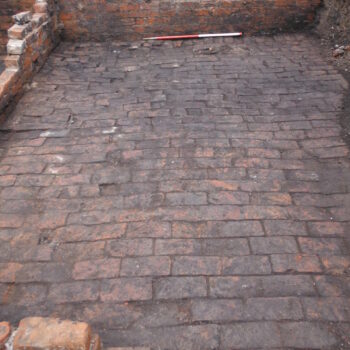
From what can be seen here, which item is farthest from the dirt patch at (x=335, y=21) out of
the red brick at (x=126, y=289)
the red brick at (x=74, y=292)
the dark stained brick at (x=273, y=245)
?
the red brick at (x=74, y=292)

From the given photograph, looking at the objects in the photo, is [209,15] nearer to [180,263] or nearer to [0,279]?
[180,263]

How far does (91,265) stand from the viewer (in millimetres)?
2799

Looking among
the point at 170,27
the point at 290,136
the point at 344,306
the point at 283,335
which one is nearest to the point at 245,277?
the point at 283,335

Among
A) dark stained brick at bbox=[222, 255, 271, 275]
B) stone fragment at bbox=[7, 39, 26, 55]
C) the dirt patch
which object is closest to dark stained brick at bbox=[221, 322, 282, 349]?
dark stained brick at bbox=[222, 255, 271, 275]

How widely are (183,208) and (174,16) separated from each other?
15.8 feet

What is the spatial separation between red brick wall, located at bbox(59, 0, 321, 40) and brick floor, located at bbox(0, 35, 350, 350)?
67.1 inches

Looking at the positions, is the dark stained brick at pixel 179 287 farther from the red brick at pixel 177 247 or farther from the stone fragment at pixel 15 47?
the stone fragment at pixel 15 47

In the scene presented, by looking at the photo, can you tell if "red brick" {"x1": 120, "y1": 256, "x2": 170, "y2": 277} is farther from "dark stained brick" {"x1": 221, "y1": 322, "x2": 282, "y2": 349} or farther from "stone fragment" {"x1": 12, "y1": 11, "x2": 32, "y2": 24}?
"stone fragment" {"x1": 12, "y1": 11, "x2": 32, "y2": 24}

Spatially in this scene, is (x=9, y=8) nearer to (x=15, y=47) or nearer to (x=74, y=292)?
(x=15, y=47)

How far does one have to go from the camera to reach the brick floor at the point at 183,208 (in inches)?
96.5

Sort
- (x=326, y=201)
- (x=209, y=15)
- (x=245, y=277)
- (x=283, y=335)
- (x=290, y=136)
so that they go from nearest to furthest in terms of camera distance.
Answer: (x=283, y=335) → (x=245, y=277) → (x=326, y=201) → (x=290, y=136) → (x=209, y=15)

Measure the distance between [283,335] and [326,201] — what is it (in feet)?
4.70

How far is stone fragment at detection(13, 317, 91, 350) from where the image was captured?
178 centimetres

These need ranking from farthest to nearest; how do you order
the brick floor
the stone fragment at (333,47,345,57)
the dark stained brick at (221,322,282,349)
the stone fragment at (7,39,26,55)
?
the stone fragment at (333,47,345,57)
the stone fragment at (7,39,26,55)
the brick floor
the dark stained brick at (221,322,282,349)
